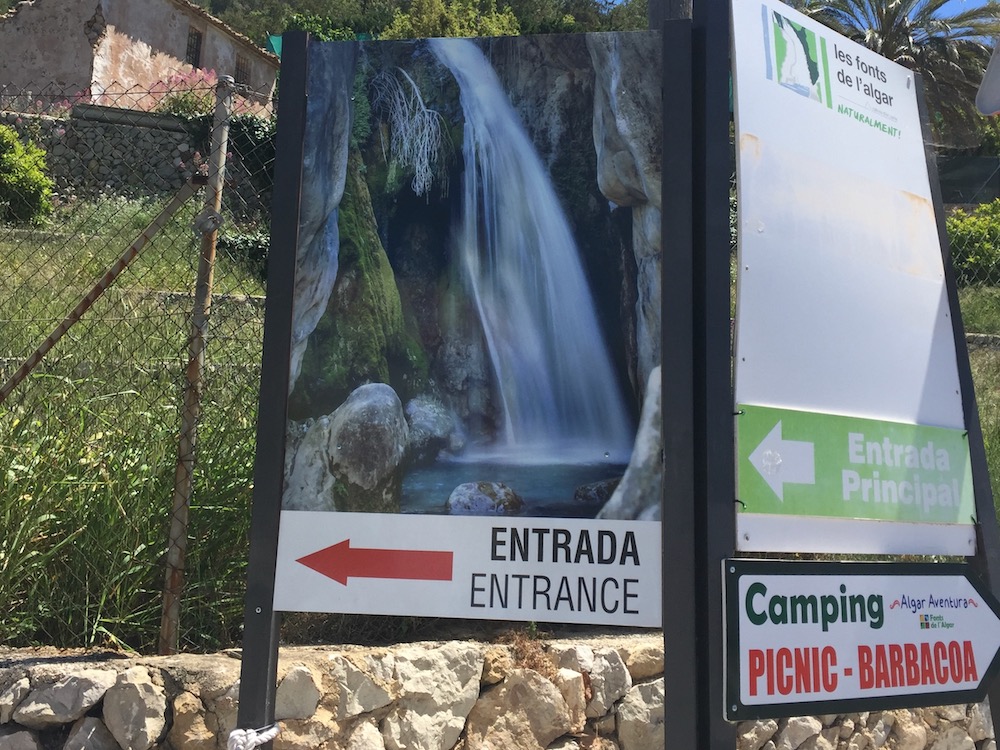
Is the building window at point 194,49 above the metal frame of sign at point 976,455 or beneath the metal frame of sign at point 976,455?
above

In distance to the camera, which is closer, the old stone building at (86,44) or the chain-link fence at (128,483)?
the chain-link fence at (128,483)

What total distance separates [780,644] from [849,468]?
0.50 m

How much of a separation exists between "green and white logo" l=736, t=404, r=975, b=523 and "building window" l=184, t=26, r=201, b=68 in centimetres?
2163

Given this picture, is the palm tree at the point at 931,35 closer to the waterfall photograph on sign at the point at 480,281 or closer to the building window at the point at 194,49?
the building window at the point at 194,49

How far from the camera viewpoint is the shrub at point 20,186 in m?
11.2

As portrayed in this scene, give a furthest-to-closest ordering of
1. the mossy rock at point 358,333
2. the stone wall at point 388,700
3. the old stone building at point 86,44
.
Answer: the old stone building at point 86,44, the stone wall at point 388,700, the mossy rock at point 358,333

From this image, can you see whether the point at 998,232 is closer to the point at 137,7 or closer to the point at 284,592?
the point at 284,592

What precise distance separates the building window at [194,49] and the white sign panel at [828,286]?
69.5 feet

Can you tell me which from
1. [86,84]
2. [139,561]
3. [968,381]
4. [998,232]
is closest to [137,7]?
[86,84]

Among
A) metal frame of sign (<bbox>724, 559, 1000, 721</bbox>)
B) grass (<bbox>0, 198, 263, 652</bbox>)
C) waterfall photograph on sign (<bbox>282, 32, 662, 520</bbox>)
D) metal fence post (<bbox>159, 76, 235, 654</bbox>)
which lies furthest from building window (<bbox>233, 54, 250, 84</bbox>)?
metal frame of sign (<bbox>724, 559, 1000, 721</bbox>)

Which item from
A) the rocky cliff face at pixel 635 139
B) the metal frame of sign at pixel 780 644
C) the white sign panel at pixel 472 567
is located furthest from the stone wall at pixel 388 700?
the rocky cliff face at pixel 635 139

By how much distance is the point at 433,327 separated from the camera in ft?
7.75

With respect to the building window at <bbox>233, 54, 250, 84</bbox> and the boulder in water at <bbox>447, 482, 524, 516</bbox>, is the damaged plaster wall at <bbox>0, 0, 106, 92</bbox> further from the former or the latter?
the boulder in water at <bbox>447, 482, 524, 516</bbox>

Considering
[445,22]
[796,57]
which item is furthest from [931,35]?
[796,57]
